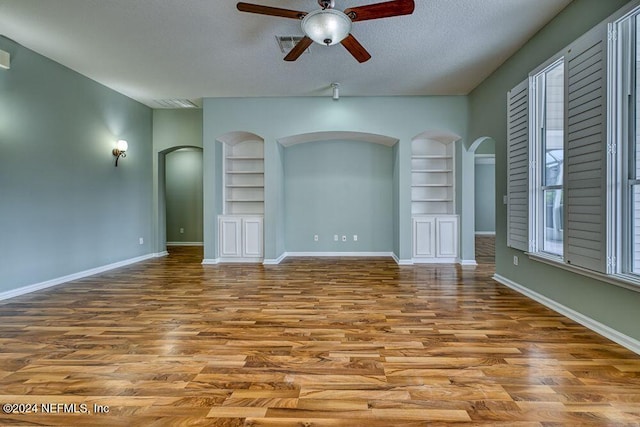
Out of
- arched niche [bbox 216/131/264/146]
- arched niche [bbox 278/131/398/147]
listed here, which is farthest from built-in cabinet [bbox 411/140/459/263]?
arched niche [bbox 216/131/264/146]


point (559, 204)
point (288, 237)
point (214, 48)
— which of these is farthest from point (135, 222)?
point (559, 204)

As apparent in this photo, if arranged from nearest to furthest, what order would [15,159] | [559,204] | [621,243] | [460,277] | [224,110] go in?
[621,243], [559,204], [15,159], [460,277], [224,110]

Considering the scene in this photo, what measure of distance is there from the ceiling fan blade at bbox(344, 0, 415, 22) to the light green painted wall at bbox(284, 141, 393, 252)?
4166 mm

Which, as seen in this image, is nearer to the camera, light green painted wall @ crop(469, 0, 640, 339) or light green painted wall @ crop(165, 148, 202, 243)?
light green painted wall @ crop(469, 0, 640, 339)

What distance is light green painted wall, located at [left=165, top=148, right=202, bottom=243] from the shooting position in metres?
8.56

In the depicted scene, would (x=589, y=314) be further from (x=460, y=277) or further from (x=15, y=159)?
(x=15, y=159)

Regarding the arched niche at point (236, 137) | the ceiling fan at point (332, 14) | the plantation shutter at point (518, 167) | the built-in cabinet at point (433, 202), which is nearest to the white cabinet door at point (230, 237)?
the arched niche at point (236, 137)

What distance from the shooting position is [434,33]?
3.73 m

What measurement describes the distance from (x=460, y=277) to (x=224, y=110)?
496 centimetres

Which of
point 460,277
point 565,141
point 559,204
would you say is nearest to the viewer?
point 565,141

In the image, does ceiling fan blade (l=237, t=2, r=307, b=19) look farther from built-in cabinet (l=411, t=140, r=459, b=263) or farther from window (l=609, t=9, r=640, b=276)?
built-in cabinet (l=411, t=140, r=459, b=263)

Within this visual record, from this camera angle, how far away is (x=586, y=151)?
9.51 ft

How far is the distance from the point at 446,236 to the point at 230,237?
4136 mm

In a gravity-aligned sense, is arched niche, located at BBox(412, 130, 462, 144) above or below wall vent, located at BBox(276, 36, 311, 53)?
below
